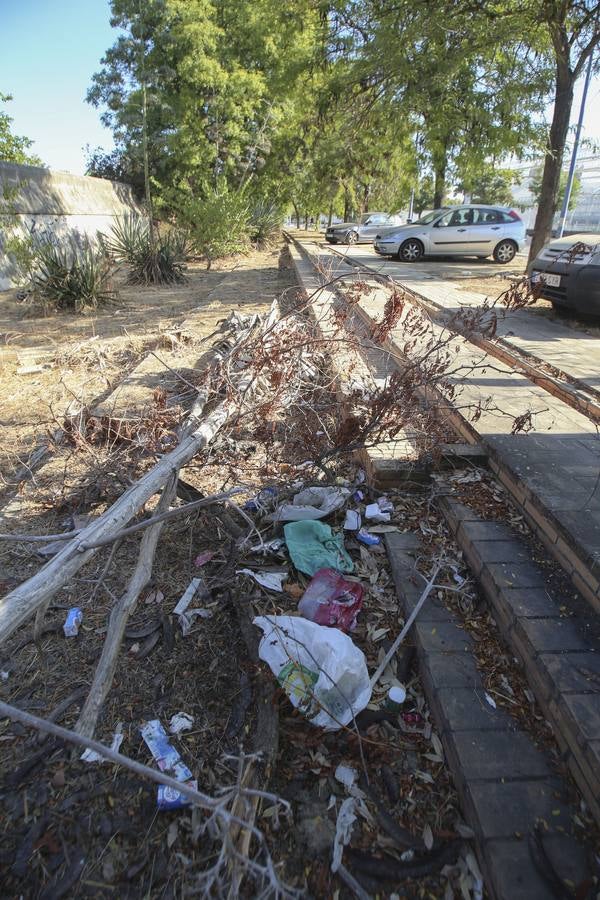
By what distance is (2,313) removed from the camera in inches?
355

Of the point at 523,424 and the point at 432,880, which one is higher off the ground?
the point at 523,424

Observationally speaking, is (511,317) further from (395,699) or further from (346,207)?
(346,207)

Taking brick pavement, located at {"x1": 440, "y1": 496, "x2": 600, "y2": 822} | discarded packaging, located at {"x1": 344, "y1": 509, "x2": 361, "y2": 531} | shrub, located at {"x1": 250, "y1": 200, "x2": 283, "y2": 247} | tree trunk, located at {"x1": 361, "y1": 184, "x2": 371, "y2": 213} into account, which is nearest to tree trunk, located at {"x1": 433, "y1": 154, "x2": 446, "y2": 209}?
shrub, located at {"x1": 250, "y1": 200, "x2": 283, "y2": 247}

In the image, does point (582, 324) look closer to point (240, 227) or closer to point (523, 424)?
point (523, 424)

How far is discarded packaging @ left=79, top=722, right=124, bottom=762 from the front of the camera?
70.0 inches

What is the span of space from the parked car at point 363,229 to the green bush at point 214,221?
8626 mm

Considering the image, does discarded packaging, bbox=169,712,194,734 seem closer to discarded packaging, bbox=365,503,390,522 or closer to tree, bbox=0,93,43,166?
discarded packaging, bbox=365,503,390,522

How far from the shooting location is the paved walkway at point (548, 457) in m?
2.33

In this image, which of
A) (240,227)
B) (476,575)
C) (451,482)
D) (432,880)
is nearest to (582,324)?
(451,482)

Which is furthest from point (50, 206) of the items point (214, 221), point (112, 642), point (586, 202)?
point (586, 202)

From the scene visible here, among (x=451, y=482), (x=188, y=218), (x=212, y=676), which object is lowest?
(x=212, y=676)

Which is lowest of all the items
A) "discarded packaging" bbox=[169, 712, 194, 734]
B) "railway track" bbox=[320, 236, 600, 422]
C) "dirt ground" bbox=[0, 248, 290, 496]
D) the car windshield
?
"discarded packaging" bbox=[169, 712, 194, 734]

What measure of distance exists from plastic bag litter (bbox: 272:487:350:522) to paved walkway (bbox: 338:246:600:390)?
251cm

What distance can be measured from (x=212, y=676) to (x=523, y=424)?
8.15ft
